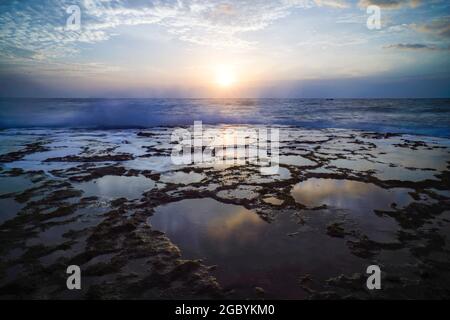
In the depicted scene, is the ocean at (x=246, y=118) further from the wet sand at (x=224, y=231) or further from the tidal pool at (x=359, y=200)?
the wet sand at (x=224, y=231)

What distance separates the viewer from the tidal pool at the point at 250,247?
3.55m

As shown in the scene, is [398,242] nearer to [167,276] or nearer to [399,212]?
[399,212]

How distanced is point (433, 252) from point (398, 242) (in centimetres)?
45

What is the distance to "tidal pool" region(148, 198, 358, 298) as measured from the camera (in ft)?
11.6

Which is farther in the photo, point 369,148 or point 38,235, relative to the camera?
point 369,148

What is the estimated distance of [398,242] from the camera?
175 inches

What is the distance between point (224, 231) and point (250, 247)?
658mm

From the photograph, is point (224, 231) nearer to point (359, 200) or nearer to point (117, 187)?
point (359, 200)

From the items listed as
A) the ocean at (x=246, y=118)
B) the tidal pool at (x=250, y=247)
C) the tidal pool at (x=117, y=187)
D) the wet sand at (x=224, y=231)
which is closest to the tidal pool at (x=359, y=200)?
the wet sand at (x=224, y=231)

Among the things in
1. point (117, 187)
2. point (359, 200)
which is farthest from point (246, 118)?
point (359, 200)

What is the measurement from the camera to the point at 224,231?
189 inches

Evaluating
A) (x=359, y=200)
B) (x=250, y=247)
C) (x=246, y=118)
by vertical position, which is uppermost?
(x=246, y=118)

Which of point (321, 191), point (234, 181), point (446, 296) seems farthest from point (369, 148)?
point (446, 296)

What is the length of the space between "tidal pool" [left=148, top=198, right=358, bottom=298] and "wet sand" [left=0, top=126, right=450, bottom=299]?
18 mm
